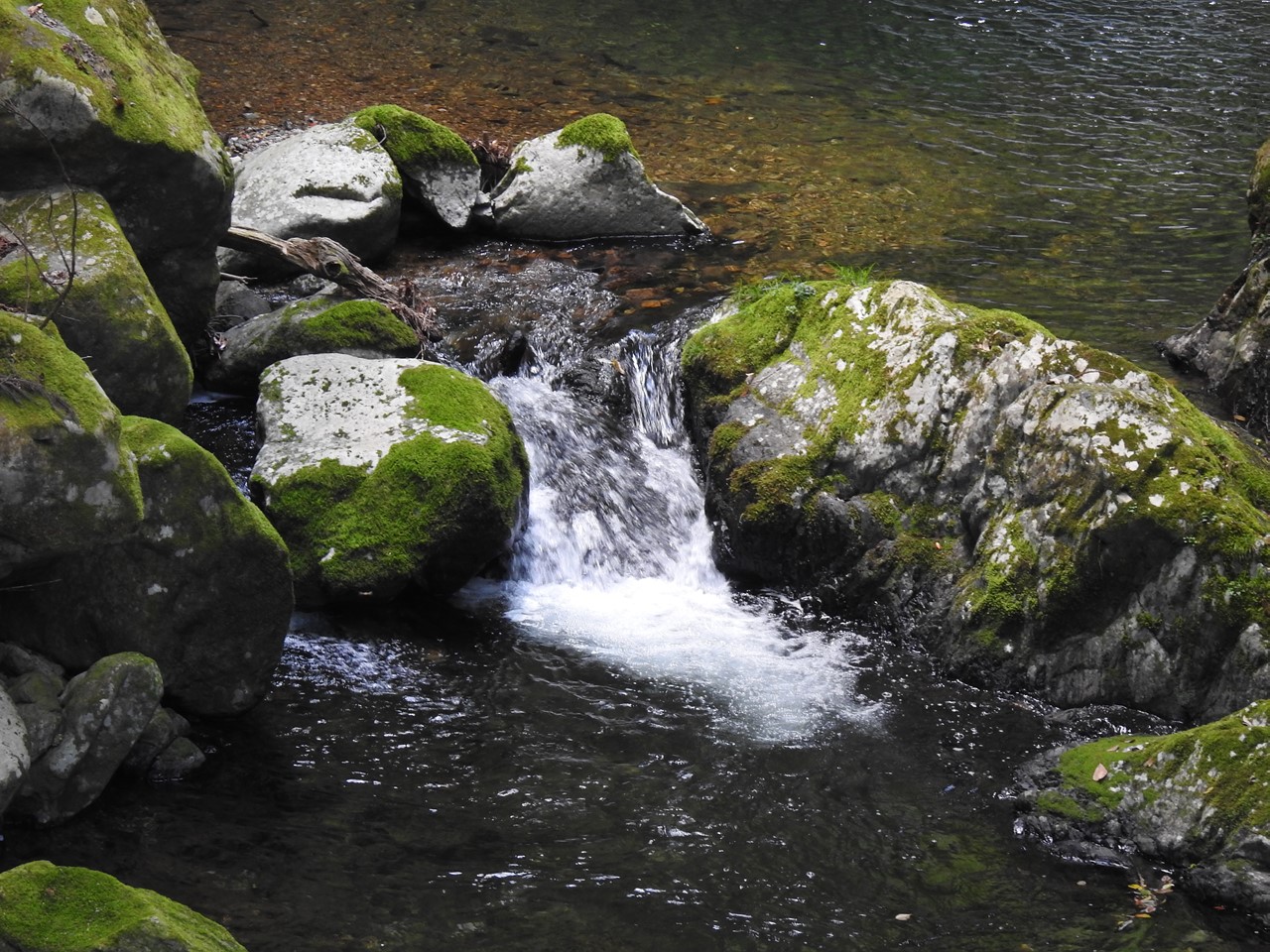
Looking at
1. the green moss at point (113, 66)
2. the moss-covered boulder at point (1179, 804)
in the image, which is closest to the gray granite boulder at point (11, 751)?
the green moss at point (113, 66)

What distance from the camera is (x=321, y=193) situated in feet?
36.0

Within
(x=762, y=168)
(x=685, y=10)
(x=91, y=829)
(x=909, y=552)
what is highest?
(x=685, y=10)

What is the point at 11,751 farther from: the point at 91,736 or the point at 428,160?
the point at 428,160

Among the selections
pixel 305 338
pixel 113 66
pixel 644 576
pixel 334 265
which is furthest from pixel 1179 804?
pixel 334 265

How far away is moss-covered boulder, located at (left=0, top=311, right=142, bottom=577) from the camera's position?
4770mm

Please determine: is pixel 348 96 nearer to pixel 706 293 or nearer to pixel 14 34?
pixel 706 293

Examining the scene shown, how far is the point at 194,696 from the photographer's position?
19.7 ft

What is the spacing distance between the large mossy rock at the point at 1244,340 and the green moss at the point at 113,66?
7.44 meters

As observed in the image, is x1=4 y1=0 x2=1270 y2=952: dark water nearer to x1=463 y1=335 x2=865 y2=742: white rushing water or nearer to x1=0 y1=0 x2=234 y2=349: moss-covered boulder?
x1=463 y1=335 x2=865 y2=742: white rushing water

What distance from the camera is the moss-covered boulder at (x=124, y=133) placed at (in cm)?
683

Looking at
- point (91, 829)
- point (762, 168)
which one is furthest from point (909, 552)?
point (762, 168)

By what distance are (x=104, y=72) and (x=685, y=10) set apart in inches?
602

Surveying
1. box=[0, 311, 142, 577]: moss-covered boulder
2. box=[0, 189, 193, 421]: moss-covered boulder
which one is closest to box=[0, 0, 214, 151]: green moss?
box=[0, 189, 193, 421]: moss-covered boulder

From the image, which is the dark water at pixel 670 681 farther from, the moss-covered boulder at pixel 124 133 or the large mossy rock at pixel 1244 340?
the moss-covered boulder at pixel 124 133
